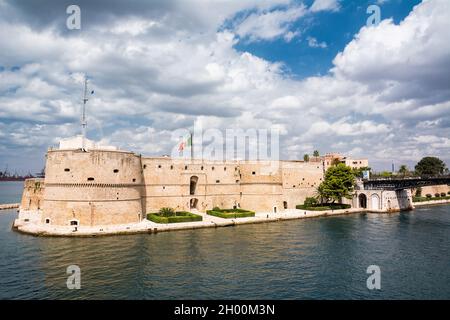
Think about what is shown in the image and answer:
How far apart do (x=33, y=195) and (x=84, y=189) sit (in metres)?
21.1

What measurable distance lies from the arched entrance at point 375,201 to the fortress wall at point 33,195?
54.2 meters

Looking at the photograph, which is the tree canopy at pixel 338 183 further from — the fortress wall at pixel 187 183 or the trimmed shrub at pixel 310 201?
the fortress wall at pixel 187 183

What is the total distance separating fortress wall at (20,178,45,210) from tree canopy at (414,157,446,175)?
103544 millimetres

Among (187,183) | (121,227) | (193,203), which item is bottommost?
(121,227)

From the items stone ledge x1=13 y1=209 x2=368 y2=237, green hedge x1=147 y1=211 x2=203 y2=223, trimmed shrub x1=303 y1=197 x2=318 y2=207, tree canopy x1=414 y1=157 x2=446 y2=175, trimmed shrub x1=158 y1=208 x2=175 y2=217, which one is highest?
tree canopy x1=414 y1=157 x2=446 y2=175

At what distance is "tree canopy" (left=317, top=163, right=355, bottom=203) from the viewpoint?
55.0 m

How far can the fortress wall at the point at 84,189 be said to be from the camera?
36.0 metres

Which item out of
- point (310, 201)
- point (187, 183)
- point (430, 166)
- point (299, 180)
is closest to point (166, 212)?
point (187, 183)

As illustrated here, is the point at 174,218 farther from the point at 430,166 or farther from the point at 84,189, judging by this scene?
the point at 430,166

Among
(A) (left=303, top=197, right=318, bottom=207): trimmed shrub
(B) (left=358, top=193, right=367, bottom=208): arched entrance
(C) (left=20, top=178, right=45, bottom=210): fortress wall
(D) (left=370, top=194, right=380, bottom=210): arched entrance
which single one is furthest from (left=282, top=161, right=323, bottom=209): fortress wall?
(C) (left=20, top=178, right=45, bottom=210): fortress wall

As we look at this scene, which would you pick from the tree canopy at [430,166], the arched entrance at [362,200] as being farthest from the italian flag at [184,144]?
the tree canopy at [430,166]

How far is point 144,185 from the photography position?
44469mm

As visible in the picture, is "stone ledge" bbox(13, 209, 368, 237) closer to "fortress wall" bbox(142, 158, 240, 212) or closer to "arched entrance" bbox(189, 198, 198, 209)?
"fortress wall" bbox(142, 158, 240, 212)
